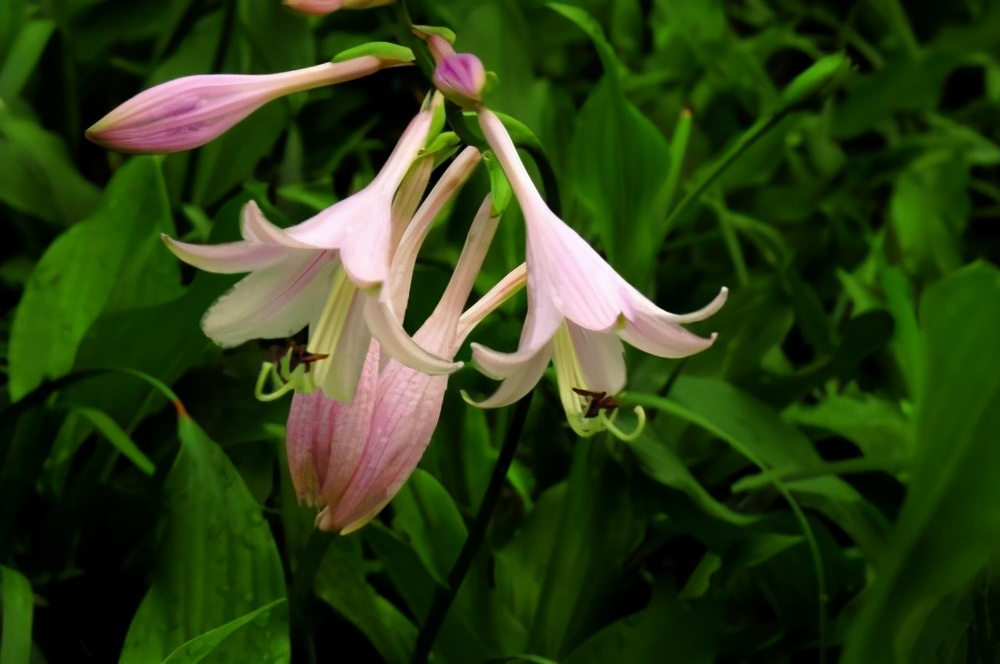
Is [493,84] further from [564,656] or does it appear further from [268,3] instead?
[268,3]

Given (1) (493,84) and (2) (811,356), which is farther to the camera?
(2) (811,356)

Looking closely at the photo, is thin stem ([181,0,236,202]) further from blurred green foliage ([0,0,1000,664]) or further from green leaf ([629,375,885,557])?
green leaf ([629,375,885,557])

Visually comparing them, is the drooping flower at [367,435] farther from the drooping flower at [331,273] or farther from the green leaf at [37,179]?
the green leaf at [37,179]

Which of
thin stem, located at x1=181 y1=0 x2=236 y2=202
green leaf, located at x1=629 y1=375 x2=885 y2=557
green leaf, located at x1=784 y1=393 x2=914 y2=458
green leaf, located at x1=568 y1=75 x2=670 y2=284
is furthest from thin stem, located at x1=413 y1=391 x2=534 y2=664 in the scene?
thin stem, located at x1=181 y1=0 x2=236 y2=202

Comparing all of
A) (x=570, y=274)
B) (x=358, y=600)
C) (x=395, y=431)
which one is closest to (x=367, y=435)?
(x=395, y=431)

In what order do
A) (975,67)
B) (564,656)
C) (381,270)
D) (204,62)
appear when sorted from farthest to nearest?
(975,67) → (204,62) → (564,656) → (381,270)

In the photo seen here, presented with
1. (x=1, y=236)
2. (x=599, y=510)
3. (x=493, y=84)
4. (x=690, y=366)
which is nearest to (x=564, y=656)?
(x=599, y=510)
